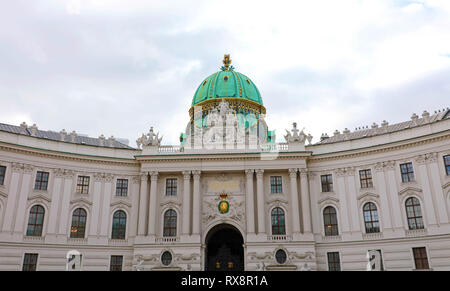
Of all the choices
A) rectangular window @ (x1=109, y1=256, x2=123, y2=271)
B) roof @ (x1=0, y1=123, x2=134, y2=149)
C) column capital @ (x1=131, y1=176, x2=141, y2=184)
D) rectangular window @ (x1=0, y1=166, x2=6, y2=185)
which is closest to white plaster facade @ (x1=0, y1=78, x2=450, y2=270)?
rectangular window @ (x1=0, y1=166, x2=6, y2=185)

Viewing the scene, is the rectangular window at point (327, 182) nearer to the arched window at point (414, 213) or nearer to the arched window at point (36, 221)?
the arched window at point (414, 213)

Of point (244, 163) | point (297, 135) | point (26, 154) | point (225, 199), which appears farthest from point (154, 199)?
point (297, 135)

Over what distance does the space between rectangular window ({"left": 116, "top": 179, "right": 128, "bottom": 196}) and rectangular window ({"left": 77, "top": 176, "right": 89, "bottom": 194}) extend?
309 centimetres

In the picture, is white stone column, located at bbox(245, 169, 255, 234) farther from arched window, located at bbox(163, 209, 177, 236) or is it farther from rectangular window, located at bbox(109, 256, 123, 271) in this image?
rectangular window, located at bbox(109, 256, 123, 271)

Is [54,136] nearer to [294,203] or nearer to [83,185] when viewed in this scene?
[83,185]

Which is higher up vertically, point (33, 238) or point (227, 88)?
point (227, 88)

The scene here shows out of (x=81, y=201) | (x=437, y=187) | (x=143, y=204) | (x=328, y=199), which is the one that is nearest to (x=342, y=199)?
(x=328, y=199)

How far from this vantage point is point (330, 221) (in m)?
37.8

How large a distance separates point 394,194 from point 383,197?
1016mm

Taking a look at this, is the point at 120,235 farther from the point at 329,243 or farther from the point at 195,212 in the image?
the point at 329,243

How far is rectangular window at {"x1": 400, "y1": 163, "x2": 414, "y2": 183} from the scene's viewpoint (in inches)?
1403

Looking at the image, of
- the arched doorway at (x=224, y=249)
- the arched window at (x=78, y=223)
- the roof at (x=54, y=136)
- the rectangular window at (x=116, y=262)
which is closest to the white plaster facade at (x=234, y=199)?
the arched window at (x=78, y=223)

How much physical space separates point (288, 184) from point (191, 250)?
12.0 metres
